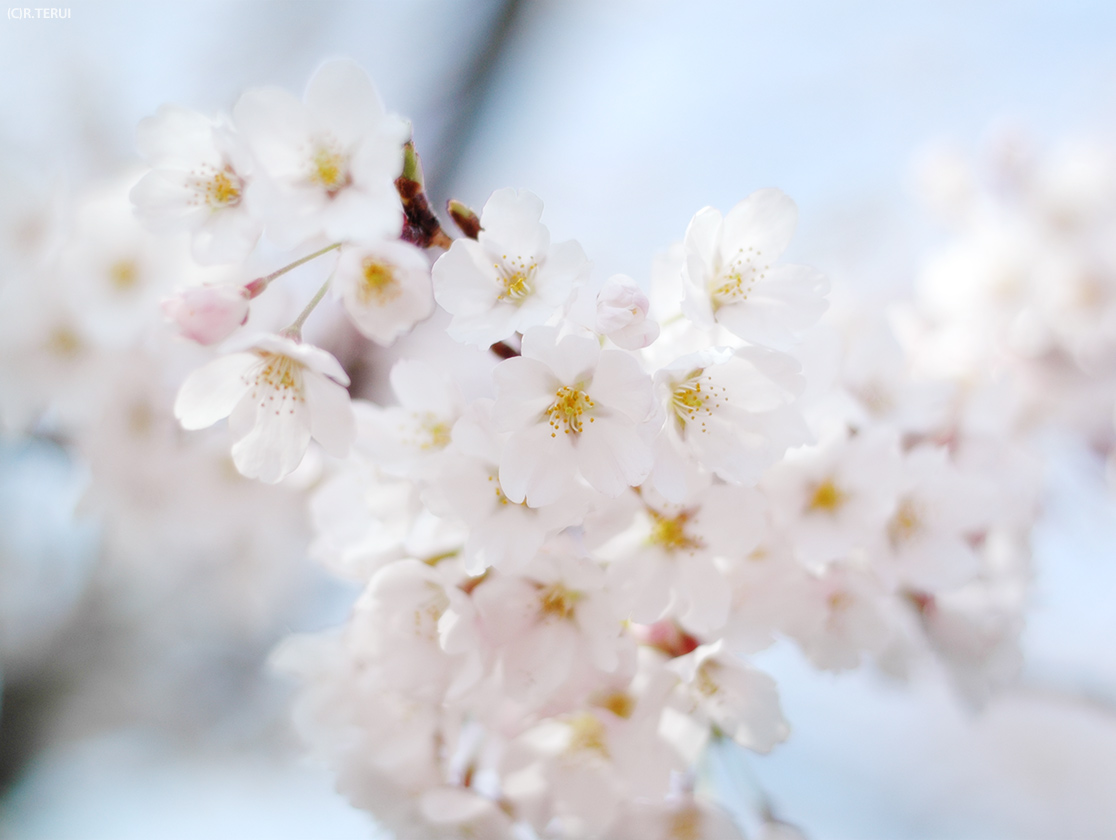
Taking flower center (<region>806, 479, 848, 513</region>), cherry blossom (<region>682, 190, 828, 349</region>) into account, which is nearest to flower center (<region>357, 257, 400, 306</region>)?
cherry blossom (<region>682, 190, 828, 349</region>)

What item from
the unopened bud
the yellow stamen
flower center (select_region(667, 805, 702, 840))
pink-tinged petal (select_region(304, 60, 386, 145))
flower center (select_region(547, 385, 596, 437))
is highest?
pink-tinged petal (select_region(304, 60, 386, 145))

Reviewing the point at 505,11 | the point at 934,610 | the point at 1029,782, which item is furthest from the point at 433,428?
the point at 1029,782

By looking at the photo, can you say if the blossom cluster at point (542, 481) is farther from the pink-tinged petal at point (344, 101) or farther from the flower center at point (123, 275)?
the flower center at point (123, 275)

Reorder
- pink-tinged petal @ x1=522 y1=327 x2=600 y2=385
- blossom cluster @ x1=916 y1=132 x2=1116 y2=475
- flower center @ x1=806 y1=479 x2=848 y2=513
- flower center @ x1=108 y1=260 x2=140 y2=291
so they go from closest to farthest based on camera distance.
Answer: pink-tinged petal @ x1=522 y1=327 x2=600 y2=385
flower center @ x1=806 y1=479 x2=848 y2=513
flower center @ x1=108 y1=260 x2=140 y2=291
blossom cluster @ x1=916 y1=132 x2=1116 y2=475

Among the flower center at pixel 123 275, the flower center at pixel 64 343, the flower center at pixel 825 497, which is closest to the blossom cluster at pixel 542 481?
the flower center at pixel 825 497

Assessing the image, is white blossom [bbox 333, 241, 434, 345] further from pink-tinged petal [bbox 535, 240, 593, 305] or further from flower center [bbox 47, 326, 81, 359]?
flower center [bbox 47, 326, 81, 359]

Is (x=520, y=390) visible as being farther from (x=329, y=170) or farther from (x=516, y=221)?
(x=329, y=170)

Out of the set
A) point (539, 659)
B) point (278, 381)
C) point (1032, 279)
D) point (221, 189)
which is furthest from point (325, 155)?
point (1032, 279)
